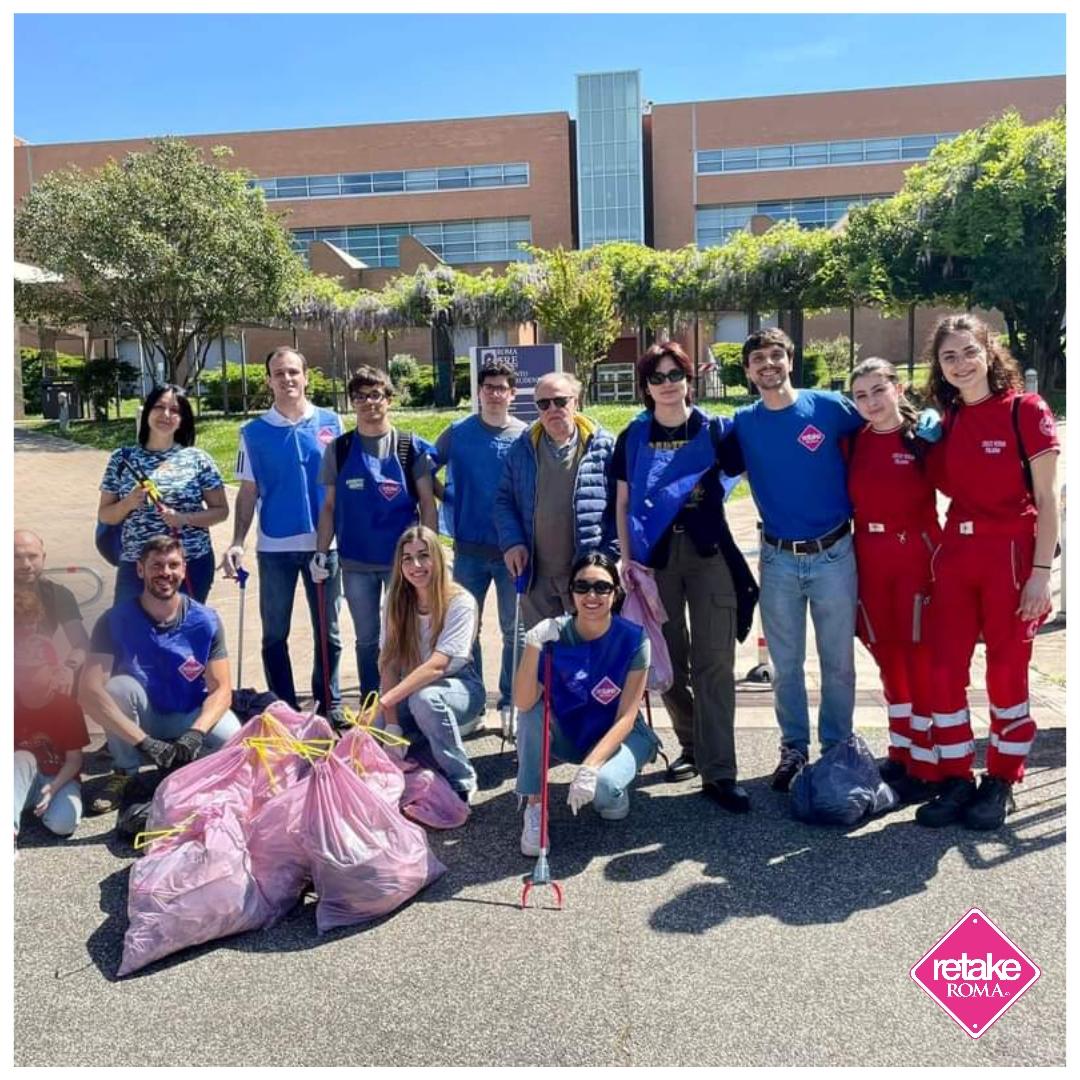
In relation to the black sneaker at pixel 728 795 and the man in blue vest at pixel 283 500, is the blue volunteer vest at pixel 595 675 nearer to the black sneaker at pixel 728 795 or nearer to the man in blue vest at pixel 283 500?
the black sneaker at pixel 728 795

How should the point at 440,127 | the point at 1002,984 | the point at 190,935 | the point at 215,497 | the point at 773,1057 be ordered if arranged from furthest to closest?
1. the point at 440,127
2. the point at 215,497
3. the point at 190,935
4. the point at 1002,984
5. the point at 773,1057

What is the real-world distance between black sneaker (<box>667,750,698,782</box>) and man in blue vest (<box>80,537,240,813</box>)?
6.46 ft

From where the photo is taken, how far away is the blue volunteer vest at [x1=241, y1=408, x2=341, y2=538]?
518 cm

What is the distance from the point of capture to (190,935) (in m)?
3.30

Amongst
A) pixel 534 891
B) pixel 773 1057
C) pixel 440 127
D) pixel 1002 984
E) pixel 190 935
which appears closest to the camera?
pixel 773 1057

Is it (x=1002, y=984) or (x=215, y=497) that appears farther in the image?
(x=215, y=497)

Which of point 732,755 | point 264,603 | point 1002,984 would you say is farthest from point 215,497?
point 1002,984

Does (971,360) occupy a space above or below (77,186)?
below

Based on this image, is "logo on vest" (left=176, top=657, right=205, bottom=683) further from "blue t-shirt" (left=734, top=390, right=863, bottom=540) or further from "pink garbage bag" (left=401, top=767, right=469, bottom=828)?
"blue t-shirt" (left=734, top=390, right=863, bottom=540)

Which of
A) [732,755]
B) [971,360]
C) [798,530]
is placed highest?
[971,360]

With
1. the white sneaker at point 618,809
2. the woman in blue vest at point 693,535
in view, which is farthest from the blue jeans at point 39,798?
the woman in blue vest at point 693,535

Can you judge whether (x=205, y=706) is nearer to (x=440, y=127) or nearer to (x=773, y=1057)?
(x=773, y=1057)

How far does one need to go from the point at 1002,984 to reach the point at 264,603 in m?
3.71

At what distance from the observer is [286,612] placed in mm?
5336
